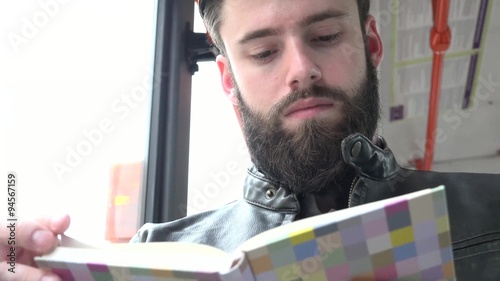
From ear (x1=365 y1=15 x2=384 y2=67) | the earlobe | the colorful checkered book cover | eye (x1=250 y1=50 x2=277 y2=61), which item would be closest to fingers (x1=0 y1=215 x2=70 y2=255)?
the colorful checkered book cover

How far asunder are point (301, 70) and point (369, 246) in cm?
47

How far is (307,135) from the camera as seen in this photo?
0.85 metres

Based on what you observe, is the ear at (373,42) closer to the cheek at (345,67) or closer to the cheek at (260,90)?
the cheek at (345,67)

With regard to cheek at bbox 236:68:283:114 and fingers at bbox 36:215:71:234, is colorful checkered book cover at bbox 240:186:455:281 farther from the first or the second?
cheek at bbox 236:68:283:114

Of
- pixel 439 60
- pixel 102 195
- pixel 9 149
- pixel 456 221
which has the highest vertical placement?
pixel 439 60

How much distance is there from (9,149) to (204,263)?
2.19ft

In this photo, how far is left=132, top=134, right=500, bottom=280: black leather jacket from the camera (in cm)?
78

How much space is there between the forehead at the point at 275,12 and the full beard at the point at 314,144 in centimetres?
15

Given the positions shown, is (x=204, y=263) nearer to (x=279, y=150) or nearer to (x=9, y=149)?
(x=279, y=150)

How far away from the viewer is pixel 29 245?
498mm

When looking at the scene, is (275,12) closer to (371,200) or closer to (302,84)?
(302,84)

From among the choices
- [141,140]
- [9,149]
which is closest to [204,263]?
[9,149]

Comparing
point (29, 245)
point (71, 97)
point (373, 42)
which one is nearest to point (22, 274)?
point (29, 245)

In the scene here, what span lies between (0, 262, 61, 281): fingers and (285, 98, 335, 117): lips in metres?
0.50
